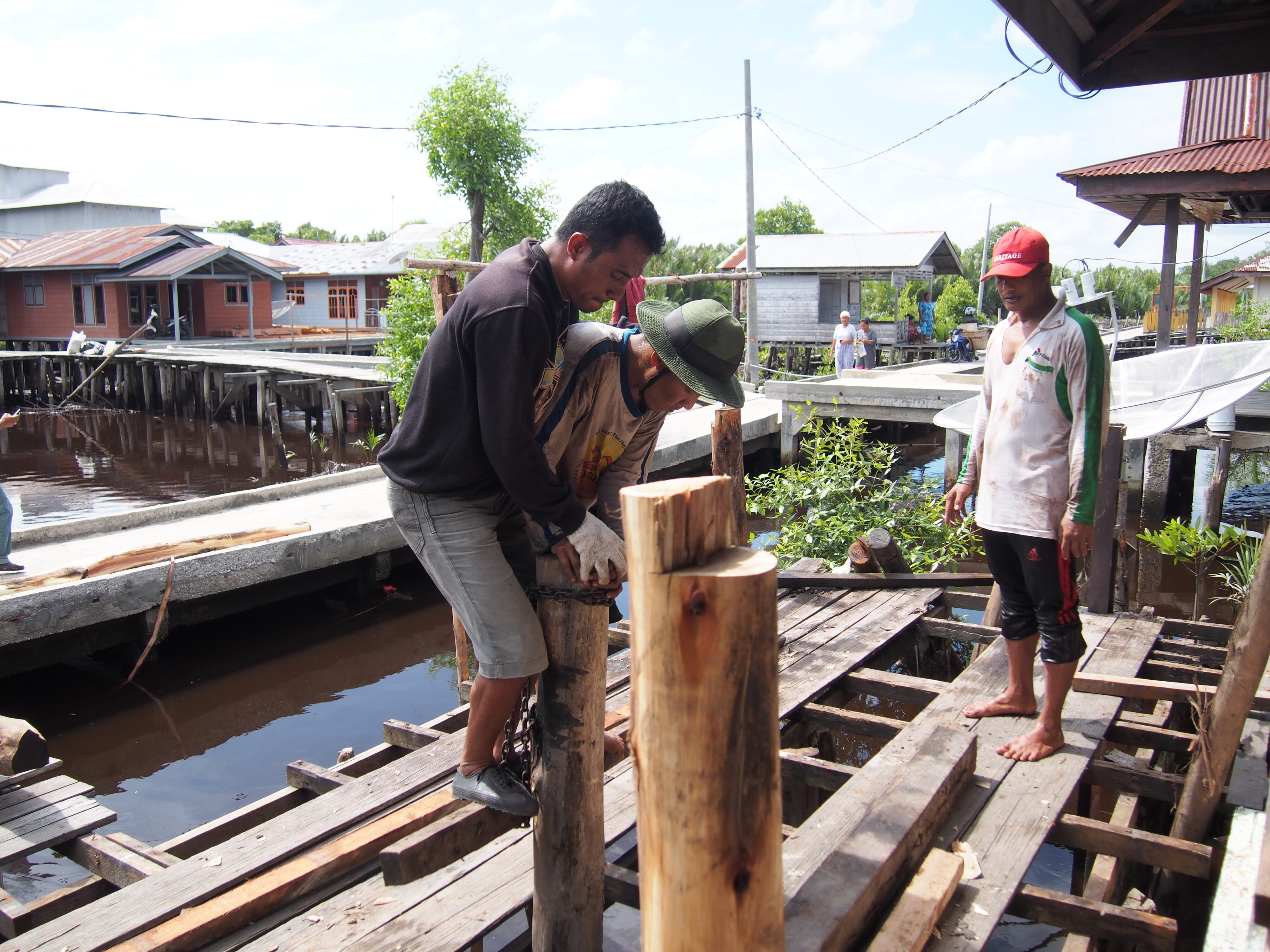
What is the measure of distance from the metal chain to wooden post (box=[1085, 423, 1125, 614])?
10.6 ft

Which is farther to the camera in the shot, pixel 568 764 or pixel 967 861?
pixel 967 861

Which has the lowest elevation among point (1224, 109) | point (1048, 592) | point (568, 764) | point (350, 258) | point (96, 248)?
point (568, 764)

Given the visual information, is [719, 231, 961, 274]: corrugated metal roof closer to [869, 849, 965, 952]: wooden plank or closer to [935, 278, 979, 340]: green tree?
[935, 278, 979, 340]: green tree

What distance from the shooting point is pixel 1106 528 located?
497 centimetres

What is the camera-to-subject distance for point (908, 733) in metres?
3.72

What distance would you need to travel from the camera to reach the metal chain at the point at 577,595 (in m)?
2.36

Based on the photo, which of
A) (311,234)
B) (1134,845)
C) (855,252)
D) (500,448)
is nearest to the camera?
(500,448)

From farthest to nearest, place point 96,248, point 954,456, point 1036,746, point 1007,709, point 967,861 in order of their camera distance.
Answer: point 96,248 < point 954,456 < point 1007,709 < point 1036,746 < point 967,861

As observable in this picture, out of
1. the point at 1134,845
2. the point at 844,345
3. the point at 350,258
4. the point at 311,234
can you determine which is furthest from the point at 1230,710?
the point at 311,234

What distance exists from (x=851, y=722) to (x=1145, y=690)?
1.25 meters

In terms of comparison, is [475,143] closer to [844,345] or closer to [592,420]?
[844,345]

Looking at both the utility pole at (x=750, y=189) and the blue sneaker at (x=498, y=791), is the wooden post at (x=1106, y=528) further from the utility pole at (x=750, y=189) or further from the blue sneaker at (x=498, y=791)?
the utility pole at (x=750, y=189)

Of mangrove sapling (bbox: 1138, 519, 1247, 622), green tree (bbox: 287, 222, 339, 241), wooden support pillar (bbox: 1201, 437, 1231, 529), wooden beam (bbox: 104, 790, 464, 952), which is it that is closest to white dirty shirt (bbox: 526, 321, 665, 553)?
wooden beam (bbox: 104, 790, 464, 952)

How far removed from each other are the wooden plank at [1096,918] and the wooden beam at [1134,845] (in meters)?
0.26
